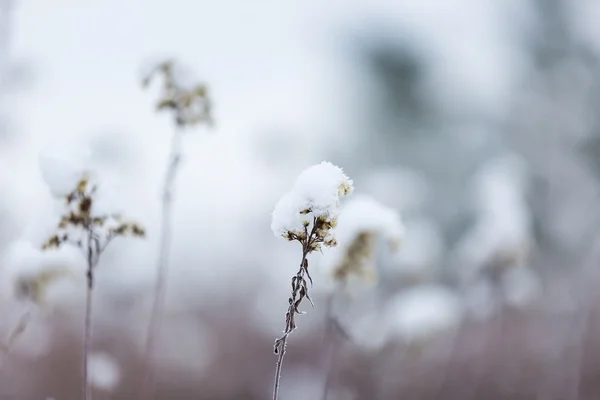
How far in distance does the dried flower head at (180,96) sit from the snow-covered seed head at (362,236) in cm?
94

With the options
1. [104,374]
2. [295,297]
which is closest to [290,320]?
[295,297]

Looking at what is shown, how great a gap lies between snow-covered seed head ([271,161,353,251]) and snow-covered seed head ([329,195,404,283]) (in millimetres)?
1017

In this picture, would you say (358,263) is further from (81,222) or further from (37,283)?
(37,283)

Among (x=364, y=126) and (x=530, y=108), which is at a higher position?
(x=364, y=126)

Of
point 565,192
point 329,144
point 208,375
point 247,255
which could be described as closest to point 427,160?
point 329,144

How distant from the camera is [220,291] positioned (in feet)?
35.2

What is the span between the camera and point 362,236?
3.18 m

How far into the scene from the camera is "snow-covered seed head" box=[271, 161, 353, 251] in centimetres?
206

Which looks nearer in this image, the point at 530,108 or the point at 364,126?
the point at 530,108

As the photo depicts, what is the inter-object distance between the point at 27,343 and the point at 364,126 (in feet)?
61.9

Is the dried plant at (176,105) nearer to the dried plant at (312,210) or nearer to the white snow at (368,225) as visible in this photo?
the white snow at (368,225)

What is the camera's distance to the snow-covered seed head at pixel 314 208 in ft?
6.77

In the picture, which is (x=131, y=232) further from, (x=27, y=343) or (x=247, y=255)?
(x=247, y=255)

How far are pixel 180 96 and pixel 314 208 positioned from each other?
162cm
